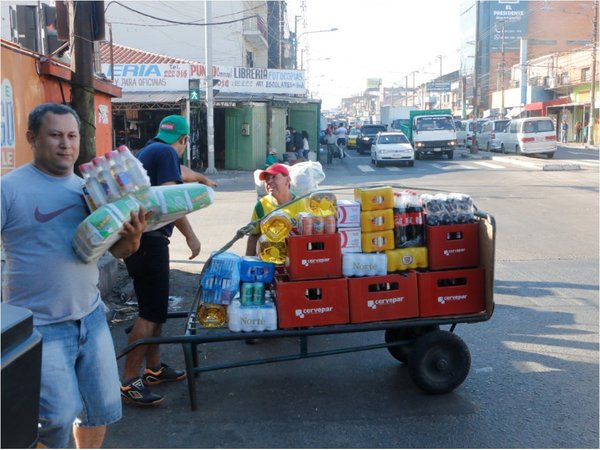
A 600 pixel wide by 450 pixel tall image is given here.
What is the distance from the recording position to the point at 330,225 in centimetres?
452

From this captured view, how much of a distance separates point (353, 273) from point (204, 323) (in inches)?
44.0

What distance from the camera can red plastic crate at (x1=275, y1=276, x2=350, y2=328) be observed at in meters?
4.39

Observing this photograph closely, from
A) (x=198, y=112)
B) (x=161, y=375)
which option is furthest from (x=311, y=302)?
(x=198, y=112)

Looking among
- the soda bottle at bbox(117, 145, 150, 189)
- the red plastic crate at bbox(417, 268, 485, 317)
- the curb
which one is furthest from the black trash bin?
A: the curb

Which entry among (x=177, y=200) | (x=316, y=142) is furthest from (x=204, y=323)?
(x=316, y=142)

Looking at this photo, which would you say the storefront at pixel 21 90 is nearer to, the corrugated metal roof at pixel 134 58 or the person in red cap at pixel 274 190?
the person in red cap at pixel 274 190

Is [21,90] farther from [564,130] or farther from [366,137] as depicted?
[564,130]

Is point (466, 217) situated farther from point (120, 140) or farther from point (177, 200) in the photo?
point (120, 140)

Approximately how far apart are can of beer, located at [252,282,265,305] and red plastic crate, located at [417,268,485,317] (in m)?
1.11

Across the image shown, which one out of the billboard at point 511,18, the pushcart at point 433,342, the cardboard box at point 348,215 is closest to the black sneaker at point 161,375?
the pushcart at point 433,342

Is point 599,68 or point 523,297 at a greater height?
point 599,68

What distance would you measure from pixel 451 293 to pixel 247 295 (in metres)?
1.45

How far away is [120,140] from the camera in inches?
1093

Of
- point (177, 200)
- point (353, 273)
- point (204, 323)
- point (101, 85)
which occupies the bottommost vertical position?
point (204, 323)
